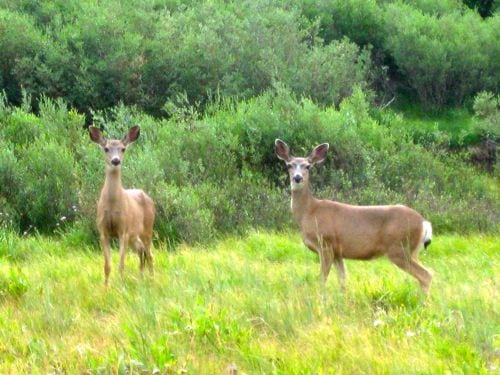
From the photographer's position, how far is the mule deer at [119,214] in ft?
31.2

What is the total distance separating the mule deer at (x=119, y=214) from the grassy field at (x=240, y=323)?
0.38m

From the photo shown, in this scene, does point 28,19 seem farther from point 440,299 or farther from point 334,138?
point 440,299

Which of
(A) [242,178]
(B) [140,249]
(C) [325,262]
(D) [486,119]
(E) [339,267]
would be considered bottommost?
(D) [486,119]

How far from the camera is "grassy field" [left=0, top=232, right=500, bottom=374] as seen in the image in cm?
558

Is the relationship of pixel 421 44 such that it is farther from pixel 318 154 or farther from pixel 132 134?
pixel 132 134

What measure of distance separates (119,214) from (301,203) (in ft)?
6.41

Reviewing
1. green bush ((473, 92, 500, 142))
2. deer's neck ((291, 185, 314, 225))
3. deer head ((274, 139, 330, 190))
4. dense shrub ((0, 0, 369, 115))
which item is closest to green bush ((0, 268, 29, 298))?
deer's neck ((291, 185, 314, 225))

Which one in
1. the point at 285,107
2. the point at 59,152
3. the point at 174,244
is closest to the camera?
the point at 174,244

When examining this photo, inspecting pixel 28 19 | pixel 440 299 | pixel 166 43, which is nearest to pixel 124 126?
pixel 166 43

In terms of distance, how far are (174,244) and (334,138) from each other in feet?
21.7

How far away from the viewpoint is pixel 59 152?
16062 millimetres

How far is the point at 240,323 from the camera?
6.54 m

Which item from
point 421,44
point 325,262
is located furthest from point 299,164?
point 421,44

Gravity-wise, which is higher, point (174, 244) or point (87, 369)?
point (87, 369)
